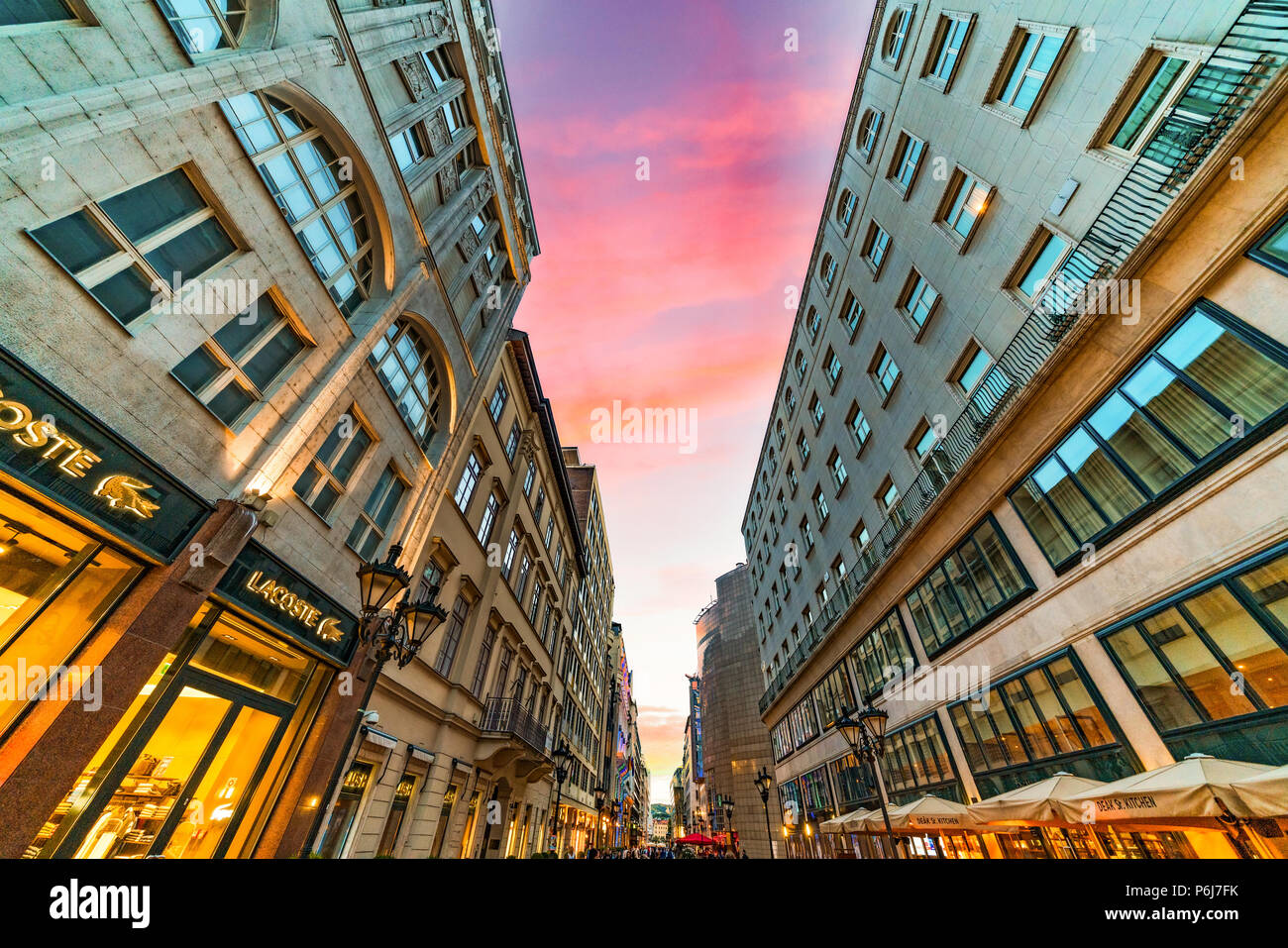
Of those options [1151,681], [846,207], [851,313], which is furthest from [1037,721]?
[846,207]

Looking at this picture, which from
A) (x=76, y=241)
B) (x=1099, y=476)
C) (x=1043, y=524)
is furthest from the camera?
(x=1043, y=524)

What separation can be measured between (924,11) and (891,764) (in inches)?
1090

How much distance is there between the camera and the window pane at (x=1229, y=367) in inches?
355

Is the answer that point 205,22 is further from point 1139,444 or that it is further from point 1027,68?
point 1139,444

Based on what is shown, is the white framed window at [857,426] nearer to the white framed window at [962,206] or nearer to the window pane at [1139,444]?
the white framed window at [962,206]

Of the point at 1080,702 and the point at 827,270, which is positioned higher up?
the point at 827,270

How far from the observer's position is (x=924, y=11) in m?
19.3

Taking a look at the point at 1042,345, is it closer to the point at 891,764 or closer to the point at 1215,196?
the point at 1215,196

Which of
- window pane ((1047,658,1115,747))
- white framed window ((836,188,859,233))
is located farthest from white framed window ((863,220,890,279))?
window pane ((1047,658,1115,747))

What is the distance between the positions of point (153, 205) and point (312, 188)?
4.13 metres

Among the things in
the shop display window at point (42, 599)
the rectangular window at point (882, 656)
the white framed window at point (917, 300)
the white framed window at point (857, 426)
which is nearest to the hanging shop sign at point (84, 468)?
the shop display window at point (42, 599)

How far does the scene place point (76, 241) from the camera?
26.6ft

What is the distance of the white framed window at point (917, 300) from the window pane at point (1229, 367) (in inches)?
333

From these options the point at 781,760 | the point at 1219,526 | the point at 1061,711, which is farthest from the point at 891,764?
the point at 781,760
